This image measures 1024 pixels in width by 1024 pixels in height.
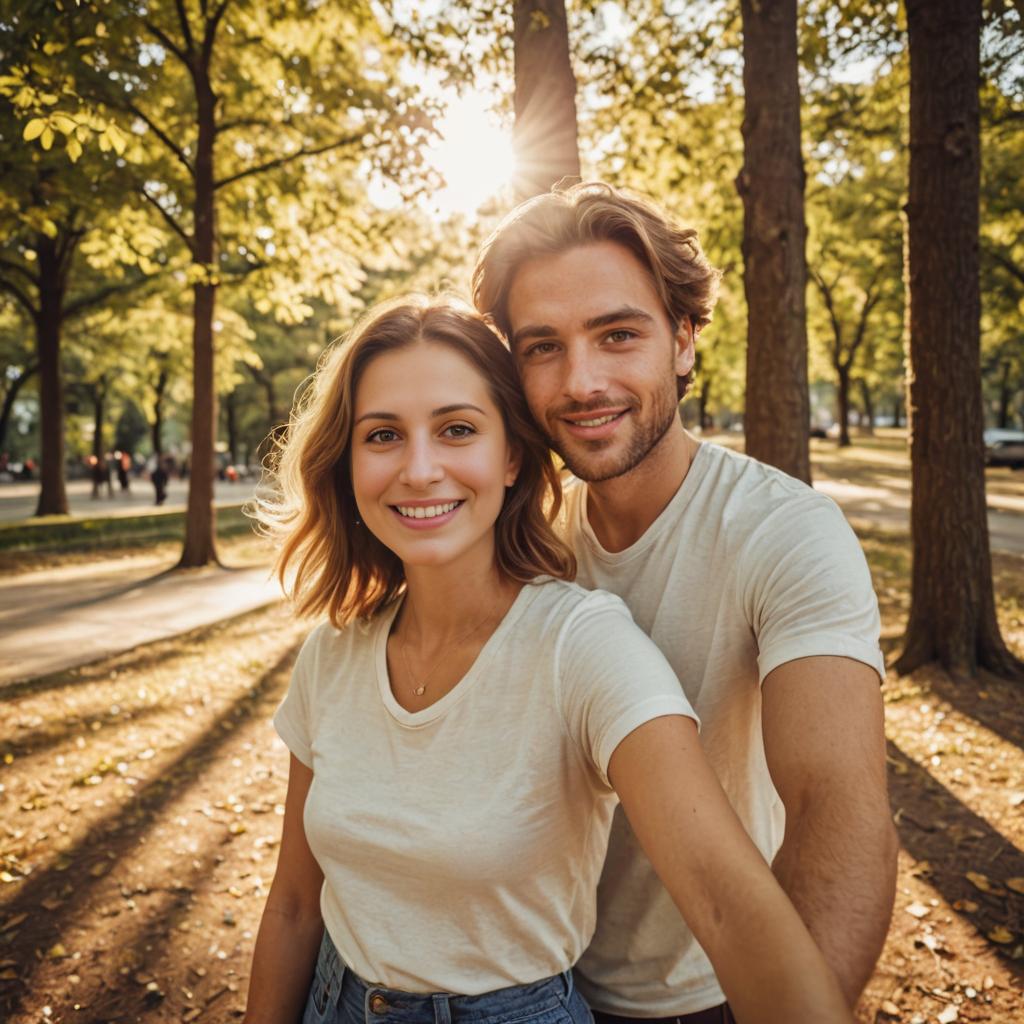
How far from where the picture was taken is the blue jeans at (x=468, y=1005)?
1.79 m

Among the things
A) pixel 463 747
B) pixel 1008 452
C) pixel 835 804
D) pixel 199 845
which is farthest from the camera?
pixel 1008 452

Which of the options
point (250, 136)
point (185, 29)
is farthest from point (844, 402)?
point (185, 29)

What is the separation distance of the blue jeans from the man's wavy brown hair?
1785 millimetres

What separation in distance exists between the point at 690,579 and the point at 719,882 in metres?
0.79

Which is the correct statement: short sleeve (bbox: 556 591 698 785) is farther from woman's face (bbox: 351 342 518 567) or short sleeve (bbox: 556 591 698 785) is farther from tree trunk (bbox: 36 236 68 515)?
tree trunk (bbox: 36 236 68 515)

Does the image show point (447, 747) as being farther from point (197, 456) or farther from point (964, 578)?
point (197, 456)

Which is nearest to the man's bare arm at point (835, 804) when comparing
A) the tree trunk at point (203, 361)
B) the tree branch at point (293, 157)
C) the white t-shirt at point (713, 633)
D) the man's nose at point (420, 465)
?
the white t-shirt at point (713, 633)

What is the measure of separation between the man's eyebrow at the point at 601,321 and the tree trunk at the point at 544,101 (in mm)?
3016

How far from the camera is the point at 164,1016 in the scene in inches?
135

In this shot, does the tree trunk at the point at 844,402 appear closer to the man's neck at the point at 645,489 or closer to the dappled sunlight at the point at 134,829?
the dappled sunlight at the point at 134,829

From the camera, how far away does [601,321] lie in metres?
→ 2.28

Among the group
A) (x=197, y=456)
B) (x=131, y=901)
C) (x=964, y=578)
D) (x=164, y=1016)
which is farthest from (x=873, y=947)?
(x=197, y=456)

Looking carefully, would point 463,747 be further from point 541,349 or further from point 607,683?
point 541,349

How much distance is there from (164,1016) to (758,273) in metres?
5.47
